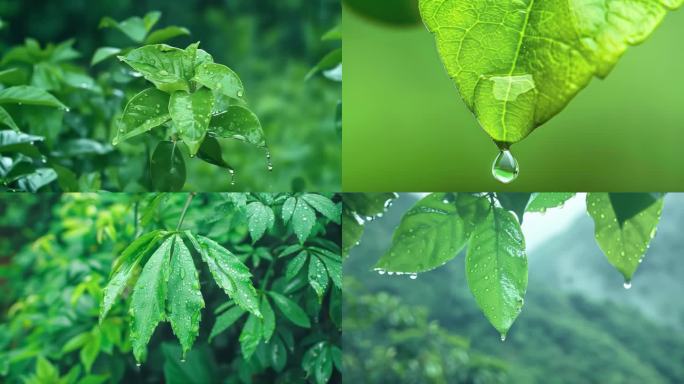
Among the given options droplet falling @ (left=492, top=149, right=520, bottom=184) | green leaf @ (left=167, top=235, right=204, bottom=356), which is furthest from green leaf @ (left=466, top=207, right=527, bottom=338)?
green leaf @ (left=167, top=235, right=204, bottom=356)

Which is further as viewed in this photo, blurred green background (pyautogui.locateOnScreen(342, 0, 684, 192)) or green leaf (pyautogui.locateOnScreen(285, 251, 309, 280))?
blurred green background (pyautogui.locateOnScreen(342, 0, 684, 192))

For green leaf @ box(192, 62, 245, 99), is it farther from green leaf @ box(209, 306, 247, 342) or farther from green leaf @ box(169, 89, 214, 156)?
green leaf @ box(209, 306, 247, 342)

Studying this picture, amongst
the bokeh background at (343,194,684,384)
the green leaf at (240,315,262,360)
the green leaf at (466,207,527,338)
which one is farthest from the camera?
the bokeh background at (343,194,684,384)

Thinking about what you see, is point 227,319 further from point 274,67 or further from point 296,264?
point 274,67

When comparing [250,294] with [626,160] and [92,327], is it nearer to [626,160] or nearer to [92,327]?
[92,327]

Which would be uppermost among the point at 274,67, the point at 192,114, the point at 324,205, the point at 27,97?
the point at 192,114

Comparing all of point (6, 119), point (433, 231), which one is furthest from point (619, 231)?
point (6, 119)

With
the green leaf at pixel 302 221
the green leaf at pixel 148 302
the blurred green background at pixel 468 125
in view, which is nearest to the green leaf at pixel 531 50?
the green leaf at pixel 148 302
